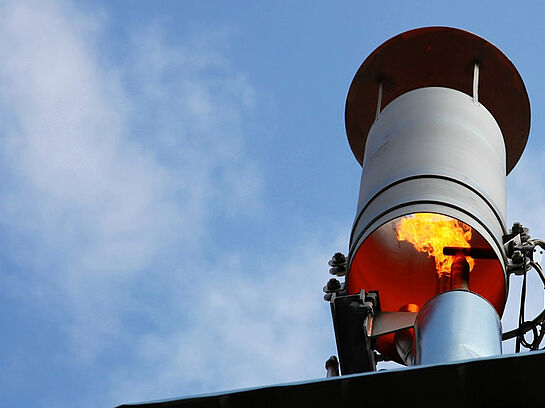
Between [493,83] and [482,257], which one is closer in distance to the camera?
[482,257]

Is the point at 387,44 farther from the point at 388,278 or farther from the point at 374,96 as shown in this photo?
the point at 388,278

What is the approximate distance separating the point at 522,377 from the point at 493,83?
6.19 metres

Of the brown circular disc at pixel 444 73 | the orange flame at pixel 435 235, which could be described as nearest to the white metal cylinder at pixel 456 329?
the orange flame at pixel 435 235

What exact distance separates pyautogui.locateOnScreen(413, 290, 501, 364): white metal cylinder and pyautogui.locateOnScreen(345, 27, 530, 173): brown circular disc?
10.9 ft

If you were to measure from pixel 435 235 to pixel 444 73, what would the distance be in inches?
97.7

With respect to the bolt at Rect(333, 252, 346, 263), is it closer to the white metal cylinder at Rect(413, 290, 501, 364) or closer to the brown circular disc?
the white metal cylinder at Rect(413, 290, 501, 364)

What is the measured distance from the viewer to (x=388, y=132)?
948 cm

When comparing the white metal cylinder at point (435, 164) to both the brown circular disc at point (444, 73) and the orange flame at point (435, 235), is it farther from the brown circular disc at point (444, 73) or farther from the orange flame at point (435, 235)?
the brown circular disc at point (444, 73)

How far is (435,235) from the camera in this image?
340 inches

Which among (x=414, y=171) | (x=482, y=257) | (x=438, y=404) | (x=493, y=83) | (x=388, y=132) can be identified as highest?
(x=493, y=83)

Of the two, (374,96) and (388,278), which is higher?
(374,96)

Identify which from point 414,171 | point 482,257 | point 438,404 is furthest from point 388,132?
point 438,404

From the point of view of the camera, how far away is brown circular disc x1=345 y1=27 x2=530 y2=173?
10.5 m

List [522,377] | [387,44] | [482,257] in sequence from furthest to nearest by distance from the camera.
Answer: [387,44], [482,257], [522,377]
